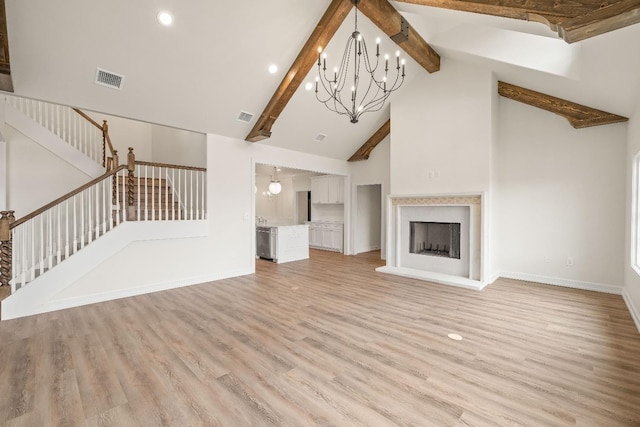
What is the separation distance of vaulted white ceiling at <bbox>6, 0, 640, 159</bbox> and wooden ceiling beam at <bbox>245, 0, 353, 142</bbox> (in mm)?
113

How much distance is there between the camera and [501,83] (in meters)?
5.18

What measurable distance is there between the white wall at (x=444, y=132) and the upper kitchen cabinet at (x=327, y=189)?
270cm

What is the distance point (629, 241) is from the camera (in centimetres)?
401

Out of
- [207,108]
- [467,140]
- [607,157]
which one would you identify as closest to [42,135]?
[207,108]

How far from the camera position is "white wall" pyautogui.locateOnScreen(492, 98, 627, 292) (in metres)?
4.53

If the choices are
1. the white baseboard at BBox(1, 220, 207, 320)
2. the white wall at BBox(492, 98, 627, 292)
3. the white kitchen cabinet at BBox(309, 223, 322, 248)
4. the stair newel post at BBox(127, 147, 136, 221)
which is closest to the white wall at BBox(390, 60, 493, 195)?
the white wall at BBox(492, 98, 627, 292)

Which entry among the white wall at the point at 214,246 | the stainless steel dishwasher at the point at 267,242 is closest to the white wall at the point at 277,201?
the stainless steel dishwasher at the point at 267,242

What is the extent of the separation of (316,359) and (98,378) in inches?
70.3

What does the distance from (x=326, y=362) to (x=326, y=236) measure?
6763mm

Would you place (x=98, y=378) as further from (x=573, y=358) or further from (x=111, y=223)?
(x=573, y=358)

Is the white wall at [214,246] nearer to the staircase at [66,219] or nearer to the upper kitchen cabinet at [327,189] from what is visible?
the staircase at [66,219]

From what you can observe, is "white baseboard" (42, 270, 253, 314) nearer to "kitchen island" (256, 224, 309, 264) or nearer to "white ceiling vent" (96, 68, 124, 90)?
"kitchen island" (256, 224, 309, 264)

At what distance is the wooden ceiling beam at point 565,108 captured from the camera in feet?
14.1

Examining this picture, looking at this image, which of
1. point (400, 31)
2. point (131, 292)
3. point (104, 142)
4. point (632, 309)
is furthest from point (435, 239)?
point (104, 142)
